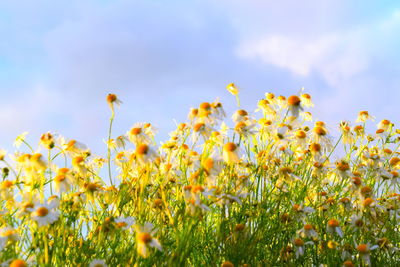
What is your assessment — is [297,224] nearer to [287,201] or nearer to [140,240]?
[287,201]

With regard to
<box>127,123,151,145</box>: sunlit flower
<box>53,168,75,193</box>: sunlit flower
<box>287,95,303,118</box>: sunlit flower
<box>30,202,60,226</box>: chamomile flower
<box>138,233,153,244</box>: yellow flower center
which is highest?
<box>287,95,303,118</box>: sunlit flower

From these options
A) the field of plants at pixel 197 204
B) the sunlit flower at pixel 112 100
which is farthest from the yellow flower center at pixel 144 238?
the sunlit flower at pixel 112 100

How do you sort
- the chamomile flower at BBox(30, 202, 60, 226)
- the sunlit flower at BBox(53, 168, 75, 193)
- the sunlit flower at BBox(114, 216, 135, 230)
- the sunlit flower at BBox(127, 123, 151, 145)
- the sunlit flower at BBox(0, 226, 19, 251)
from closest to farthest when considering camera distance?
the chamomile flower at BBox(30, 202, 60, 226)
the sunlit flower at BBox(0, 226, 19, 251)
the sunlit flower at BBox(114, 216, 135, 230)
the sunlit flower at BBox(53, 168, 75, 193)
the sunlit flower at BBox(127, 123, 151, 145)

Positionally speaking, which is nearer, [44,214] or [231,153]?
[44,214]

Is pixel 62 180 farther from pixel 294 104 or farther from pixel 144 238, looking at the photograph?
pixel 294 104

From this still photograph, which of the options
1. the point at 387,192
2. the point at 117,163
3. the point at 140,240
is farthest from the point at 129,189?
the point at 387,192

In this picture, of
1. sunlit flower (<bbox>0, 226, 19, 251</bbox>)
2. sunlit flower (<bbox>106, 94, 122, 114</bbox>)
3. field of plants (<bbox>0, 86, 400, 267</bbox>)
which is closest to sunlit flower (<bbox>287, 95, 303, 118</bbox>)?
field of plants (<bbox>0, 86, 400, 267</bbox>)

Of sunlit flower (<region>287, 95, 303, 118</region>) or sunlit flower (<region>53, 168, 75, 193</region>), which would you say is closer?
sunlit flower (<region>53, 168, 75, 193</region>)

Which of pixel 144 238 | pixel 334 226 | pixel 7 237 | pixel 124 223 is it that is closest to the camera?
pixel 144 238

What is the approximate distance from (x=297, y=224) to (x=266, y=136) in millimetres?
747

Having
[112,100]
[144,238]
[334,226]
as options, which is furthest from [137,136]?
[334,226]

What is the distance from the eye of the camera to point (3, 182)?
3320mm

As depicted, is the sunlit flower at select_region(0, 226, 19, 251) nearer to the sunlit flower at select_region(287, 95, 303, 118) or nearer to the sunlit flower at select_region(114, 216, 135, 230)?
the sunlit flower at select_region(114, 216, 135, 230)

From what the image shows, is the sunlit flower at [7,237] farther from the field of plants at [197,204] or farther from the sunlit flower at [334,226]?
the sunlit flower at [334,226]
